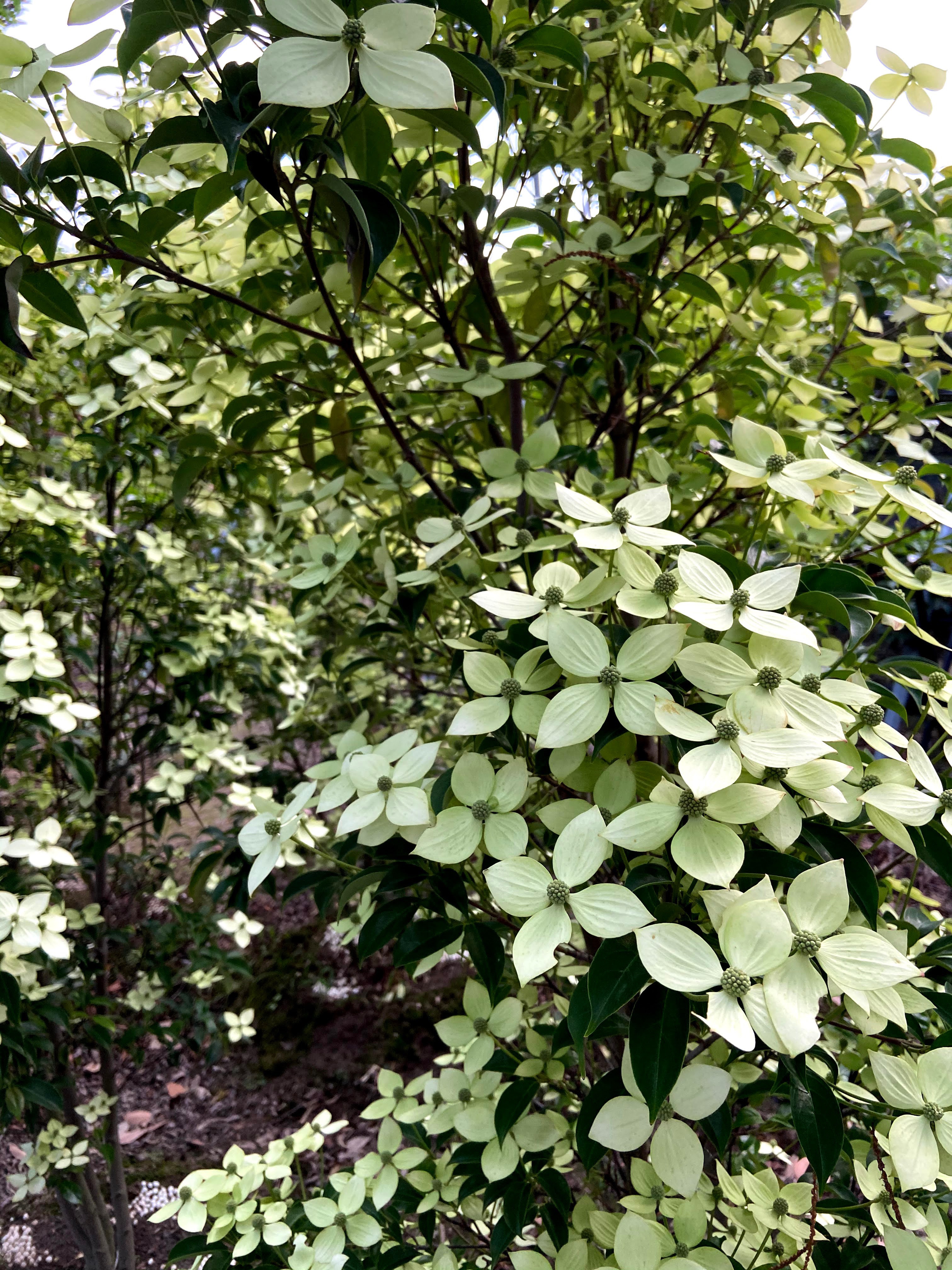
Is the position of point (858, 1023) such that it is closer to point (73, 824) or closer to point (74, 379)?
point (74, 379)

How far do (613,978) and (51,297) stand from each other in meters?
0.62

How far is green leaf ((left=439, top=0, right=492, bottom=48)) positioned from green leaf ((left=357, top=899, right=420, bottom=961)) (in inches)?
26.8

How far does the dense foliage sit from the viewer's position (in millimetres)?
521

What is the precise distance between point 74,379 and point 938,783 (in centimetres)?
153

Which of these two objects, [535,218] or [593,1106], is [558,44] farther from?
[593,1106]

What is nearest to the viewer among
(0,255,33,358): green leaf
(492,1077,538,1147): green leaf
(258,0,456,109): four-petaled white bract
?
(258,0,456,109): four-petaled white bract

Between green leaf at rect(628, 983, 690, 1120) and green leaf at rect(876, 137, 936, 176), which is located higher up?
green leaf at rect(876, 137, 936, 176)

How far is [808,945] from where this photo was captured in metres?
0.47

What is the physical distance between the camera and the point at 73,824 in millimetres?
1854

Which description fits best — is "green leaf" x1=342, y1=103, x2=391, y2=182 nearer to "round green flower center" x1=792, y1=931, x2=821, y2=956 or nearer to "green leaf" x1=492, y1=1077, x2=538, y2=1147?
"round green flower center" x1=792, y1=931, x2=821, y2=956

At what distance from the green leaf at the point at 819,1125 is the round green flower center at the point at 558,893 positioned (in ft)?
0.54

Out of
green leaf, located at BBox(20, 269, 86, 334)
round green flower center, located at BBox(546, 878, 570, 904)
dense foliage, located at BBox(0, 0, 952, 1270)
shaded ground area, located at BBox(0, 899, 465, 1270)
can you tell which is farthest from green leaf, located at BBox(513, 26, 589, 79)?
shaded ground area, located at BBox(0, 899, 465, 1270)

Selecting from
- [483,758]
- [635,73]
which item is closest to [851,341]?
[635,73]

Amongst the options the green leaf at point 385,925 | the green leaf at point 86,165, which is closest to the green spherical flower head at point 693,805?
the green leaf at point 385,925
